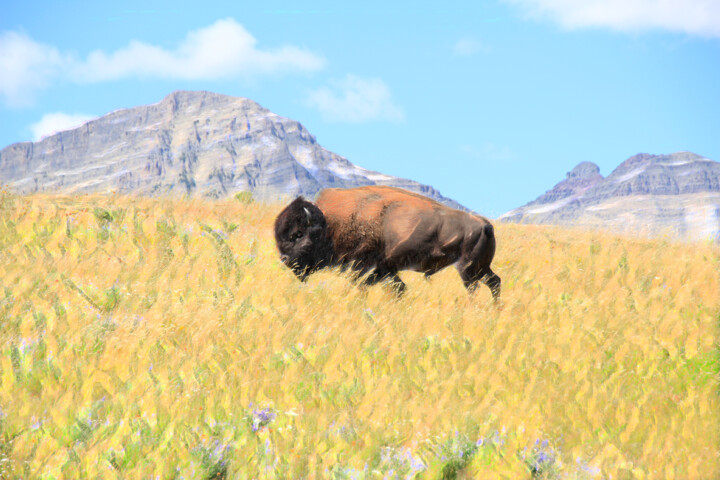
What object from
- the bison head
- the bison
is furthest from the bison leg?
the bison head

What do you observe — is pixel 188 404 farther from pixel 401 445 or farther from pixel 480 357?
pixel 480 357

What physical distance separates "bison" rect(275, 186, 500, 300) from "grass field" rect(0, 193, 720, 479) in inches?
11.8

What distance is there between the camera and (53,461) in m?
3.15

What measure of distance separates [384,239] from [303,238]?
99 cm

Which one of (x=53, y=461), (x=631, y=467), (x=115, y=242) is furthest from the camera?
(x=115, y=242)

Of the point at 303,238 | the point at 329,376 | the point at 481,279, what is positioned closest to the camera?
the point at 329,376

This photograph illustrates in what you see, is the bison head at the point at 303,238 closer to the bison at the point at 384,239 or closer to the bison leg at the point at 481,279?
the bison at the point at 384,239

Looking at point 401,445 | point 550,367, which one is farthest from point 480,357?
point 401,445

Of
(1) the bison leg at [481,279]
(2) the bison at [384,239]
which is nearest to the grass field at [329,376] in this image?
(1) the bison leg at [481,279]

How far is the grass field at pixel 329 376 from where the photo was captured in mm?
3340

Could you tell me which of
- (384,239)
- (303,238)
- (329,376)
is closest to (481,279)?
(384,239)

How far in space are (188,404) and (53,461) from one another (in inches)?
34.0

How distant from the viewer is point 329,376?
4375 millimetres

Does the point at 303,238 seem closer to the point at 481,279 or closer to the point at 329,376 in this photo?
the point at 481,279
